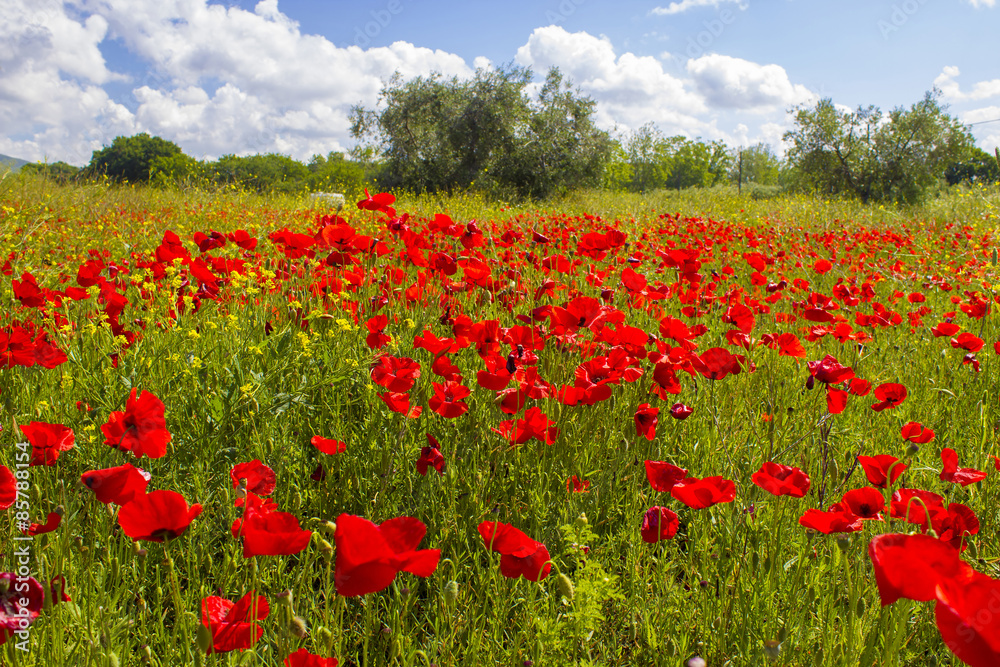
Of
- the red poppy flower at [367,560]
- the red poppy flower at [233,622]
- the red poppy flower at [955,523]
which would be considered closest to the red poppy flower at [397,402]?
the red poppy flower at [233,622]

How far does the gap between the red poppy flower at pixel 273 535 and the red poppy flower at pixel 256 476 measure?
294 mm

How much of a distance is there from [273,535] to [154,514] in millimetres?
200

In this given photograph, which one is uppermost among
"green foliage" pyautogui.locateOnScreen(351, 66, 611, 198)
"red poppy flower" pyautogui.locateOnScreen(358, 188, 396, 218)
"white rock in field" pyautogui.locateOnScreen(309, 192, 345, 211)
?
"green foliage" pyautogui.locateOnScreen(351, 66, 611, 198)

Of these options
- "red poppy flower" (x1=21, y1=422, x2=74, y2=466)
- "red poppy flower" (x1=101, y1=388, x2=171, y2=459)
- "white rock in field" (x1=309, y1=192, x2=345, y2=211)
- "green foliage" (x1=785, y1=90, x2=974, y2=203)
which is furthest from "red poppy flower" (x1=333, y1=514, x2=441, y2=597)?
"green foliage" (x1=785, y1=90, x2=974, y2=203)

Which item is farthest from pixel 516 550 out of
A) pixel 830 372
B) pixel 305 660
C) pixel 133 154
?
pixel 133 154

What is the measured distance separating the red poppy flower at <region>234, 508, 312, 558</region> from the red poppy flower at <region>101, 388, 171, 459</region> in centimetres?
39

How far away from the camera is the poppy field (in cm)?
80

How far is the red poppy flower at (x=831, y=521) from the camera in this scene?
873mm

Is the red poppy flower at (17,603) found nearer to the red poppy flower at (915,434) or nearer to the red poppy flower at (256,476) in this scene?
the red poppy flower at (256,476)

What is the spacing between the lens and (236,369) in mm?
1655

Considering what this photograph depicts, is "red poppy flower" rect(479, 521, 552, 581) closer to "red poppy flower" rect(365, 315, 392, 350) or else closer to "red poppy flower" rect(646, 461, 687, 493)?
"red poppy flower" rect(646, 461, 687, 493)

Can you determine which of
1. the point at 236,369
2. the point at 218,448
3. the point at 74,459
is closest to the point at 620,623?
the point at 218,448

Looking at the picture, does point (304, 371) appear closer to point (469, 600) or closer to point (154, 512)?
point (469, 600)

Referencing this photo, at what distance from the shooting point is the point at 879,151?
23.9 metres
